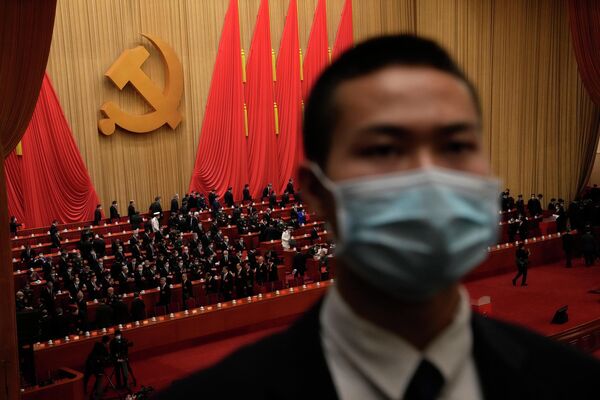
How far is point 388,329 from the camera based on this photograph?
104cm

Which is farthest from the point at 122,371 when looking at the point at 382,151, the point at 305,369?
the point at 382,151

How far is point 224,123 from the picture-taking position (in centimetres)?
2148

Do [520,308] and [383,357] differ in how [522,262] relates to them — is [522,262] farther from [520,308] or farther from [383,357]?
[383,357]

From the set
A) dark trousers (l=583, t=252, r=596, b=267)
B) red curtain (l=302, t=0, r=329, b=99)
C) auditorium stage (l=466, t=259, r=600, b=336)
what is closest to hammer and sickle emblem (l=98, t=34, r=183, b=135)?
red curtain (l=302, t=0, r=329, b=99)

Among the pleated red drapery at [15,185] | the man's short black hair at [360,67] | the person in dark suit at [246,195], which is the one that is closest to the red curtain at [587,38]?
the person in dark suit at [246,195]

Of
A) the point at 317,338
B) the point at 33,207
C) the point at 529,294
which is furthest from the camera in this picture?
the point at 33,207

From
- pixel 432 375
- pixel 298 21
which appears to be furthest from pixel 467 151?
pixel 298 21

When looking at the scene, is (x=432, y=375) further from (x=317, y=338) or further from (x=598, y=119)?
(x=598, y=119)

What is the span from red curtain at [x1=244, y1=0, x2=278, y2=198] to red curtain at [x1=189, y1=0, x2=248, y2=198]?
40 cm

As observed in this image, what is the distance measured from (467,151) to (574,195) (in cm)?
2454

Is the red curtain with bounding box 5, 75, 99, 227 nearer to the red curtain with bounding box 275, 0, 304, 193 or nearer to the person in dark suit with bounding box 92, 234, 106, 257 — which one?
the person in dark suit with bounding box 92, 234, 106, 257

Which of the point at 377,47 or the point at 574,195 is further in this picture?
the point at 574,195

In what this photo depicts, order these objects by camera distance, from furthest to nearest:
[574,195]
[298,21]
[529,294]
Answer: [574,195]
[298,21]
[529,294]

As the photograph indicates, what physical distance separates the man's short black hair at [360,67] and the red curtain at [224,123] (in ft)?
65.8
